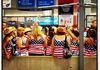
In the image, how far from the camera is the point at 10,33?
7883mm

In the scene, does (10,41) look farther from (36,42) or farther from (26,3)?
(26,3)

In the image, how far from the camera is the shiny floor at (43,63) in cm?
781

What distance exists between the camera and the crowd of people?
25.7 feet

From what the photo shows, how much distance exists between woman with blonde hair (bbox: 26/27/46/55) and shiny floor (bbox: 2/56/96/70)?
170 millimetres

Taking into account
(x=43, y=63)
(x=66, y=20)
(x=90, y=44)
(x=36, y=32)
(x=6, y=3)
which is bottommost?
(x=43, y=63)

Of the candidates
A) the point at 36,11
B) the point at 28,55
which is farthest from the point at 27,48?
the point at 36,11

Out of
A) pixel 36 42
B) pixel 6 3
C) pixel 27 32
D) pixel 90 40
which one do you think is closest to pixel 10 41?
pixel 27 32

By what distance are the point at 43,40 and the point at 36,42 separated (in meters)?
0.18

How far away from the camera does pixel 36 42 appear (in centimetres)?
788

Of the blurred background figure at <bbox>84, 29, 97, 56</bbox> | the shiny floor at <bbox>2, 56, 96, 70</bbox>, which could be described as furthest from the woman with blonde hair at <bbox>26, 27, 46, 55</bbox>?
the blurred background figure at <bbox>84, 29, 97, 56</bbox>

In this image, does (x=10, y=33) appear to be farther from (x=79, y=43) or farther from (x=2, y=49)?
(x=79, y=43)

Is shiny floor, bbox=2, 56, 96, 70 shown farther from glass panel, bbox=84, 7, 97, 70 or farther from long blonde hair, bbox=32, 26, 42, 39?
long blonde hair, bbox=32, 26, 42, 39

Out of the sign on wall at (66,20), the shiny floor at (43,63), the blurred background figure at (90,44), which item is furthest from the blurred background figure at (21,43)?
the blurred background figure at (90,44)

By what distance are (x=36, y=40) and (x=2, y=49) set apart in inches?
33.7
